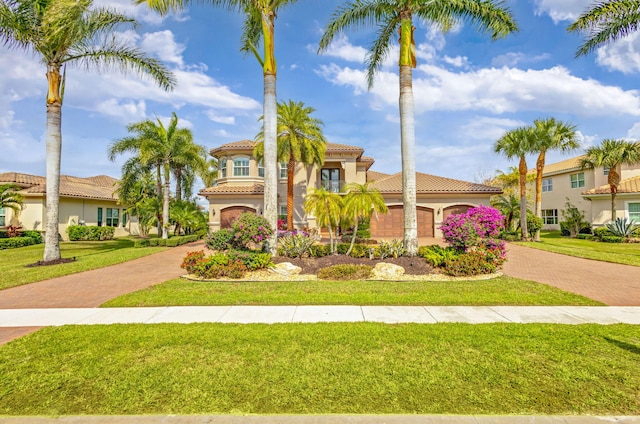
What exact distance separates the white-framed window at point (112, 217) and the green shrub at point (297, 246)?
2458 centimetres

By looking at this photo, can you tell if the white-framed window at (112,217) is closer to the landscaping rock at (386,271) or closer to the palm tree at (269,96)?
the palm tree at (269,96)

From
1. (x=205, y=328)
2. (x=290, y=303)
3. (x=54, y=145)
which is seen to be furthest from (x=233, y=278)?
(x=54, y=145)

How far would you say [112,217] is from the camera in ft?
99.9

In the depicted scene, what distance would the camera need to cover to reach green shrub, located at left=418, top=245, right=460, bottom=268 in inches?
452

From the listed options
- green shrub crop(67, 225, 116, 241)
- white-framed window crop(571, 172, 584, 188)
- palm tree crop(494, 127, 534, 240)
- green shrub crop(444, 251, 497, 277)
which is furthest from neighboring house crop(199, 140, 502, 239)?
white-framed window crop(571, 172, 584, 188)

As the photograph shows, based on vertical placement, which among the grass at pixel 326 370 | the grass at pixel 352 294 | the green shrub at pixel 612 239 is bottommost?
the grass at pixel 326 370

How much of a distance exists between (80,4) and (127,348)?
14.8m

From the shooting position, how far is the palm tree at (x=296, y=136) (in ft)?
69.8

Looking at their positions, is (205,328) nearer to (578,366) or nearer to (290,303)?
(290,303)

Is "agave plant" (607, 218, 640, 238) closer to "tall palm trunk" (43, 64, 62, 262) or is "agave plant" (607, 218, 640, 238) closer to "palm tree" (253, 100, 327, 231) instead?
"palm tree" (253, 100, 327, 231)

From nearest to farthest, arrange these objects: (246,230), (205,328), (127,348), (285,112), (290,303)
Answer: (127,348)
(205,328)
(290,303)
(246,230)
(285,112)

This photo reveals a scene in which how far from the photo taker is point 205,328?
595 centimetres

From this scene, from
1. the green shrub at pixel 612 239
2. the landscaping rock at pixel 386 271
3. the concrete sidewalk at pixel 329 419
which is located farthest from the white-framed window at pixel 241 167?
the green shrub at pixel 612 239

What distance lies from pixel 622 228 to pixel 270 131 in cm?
2554
